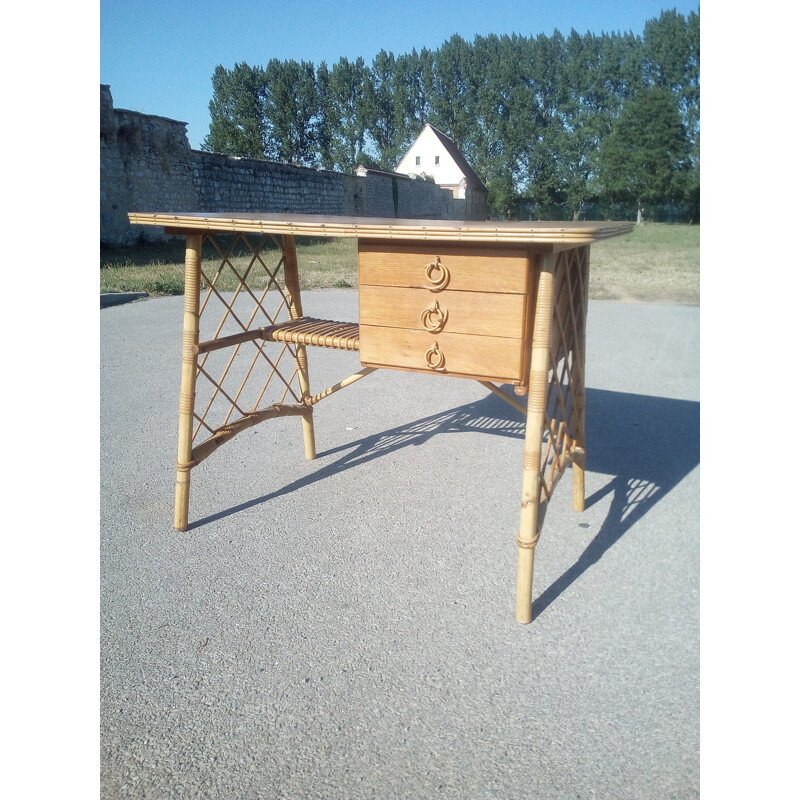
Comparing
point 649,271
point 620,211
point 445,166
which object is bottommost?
point 649,271

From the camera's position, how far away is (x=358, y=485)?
2.28 m

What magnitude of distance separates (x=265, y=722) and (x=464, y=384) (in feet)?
8.63

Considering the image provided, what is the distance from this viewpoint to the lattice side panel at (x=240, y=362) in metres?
2.09

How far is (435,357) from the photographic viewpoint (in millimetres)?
1521

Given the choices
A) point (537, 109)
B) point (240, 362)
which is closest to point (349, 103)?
point (537, 109)

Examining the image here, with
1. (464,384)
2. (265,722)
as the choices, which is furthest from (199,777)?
(464,384)

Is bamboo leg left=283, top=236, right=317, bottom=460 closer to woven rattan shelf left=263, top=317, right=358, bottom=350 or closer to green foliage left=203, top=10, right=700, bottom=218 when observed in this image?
woven rattan shelf left=263, top=317, right=358, bottom=350

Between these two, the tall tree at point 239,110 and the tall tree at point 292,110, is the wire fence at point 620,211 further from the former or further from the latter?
the tall tree at point 239,110

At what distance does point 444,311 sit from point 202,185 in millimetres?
11162

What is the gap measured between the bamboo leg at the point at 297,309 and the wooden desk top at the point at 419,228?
1.54ft

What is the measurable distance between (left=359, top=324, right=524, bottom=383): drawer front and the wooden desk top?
23cm

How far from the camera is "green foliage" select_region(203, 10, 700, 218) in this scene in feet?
11.4

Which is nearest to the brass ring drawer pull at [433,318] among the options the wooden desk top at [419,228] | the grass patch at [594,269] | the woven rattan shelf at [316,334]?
the wooden desk top at [419,228]

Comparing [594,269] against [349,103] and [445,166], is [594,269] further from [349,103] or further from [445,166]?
[349,103]
